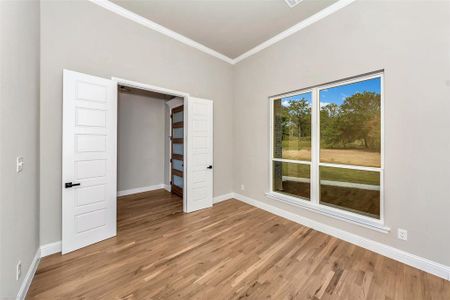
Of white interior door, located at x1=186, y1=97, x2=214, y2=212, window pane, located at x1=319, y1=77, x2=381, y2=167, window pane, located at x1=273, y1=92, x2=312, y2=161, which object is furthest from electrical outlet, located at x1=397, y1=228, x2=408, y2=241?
white interior door, located at x1=186, y1=97, x2=214, y2=212

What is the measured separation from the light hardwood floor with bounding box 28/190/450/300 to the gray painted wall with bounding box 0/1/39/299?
0.51 meters

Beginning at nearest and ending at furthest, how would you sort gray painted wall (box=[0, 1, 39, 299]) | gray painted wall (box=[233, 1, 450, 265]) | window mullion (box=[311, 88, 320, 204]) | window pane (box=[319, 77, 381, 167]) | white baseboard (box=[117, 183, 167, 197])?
1. gray painted wall (box=[0, 1, 39, 299])
2. gray painted wall (box=[233, 1, 450, 265])
3. window pane (box=[319, 77, 381, 167])
4. window mullion (box=[311, 88, 320, 204])
5. white baseboard (box=[117, 183, 167, 197])

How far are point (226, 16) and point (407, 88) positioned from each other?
2.68 meters

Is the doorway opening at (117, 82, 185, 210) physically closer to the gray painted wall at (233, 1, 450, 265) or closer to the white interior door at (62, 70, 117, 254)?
the white interior door at (62, 70, 117, 254)

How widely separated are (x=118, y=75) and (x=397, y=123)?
3.87 meters

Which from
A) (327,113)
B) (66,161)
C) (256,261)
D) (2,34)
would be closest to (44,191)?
(66,161)

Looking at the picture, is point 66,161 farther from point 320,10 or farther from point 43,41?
point 320,10

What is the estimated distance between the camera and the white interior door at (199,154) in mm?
3502

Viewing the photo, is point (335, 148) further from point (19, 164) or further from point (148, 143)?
point (148, 143)

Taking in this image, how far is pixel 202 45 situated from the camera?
12.1 feet

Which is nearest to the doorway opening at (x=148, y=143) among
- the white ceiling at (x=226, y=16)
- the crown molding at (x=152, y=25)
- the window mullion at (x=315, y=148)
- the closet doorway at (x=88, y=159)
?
the crown molding at (x=152, y=25)

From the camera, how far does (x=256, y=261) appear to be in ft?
6.81

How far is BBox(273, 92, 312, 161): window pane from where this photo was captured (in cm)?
308

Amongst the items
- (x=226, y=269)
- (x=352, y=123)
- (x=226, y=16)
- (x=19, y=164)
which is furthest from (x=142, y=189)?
(x=352, y=123)
